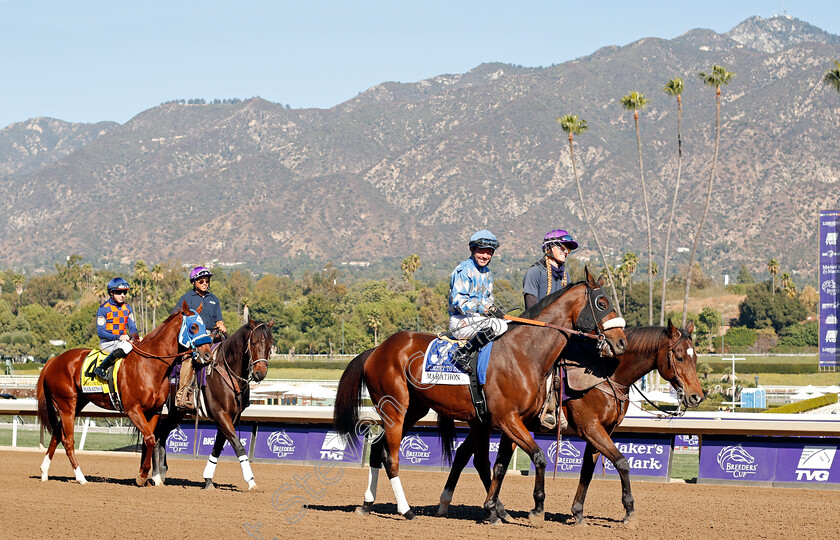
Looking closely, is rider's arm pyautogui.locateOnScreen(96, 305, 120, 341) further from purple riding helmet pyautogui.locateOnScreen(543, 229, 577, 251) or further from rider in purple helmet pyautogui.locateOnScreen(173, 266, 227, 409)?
purple riding helmet pyautogui.locateOnScreen(543, 229, 577, 251)

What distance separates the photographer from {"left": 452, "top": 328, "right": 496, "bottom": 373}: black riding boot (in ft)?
33.8

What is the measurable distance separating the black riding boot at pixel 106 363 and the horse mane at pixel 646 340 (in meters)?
7.02

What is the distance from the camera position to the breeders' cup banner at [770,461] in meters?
15.0

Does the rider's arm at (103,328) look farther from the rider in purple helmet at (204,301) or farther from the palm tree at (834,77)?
the palm tree at (834,77)

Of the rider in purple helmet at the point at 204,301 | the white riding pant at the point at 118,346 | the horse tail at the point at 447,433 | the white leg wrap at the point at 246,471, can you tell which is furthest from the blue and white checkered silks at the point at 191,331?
the horse tail at the point at 447,433

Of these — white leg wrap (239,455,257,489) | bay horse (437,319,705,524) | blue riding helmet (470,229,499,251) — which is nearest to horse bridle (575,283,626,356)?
bay horse (437,319,705,524)

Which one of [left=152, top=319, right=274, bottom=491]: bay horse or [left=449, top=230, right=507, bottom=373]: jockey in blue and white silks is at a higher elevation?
[left=449, top=230, right=507, bottom=373]: jockey in blue and white silks

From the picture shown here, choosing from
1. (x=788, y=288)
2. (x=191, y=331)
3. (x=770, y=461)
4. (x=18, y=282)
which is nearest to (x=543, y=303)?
(x=191, y=331)

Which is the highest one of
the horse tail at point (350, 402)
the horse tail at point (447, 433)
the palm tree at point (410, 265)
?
the horse tail at point (350, 402)

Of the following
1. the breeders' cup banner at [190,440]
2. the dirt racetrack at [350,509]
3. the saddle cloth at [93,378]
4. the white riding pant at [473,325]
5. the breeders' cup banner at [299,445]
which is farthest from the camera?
the breeders' cup banner at [190,440]

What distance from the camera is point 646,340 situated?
36.5 ft

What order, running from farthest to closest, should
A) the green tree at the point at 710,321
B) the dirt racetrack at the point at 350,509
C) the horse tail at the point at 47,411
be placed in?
the green tree at the point at 710,321 → the horse tail at the point at 47,411 → the dirt racetrack at the point at 350,509

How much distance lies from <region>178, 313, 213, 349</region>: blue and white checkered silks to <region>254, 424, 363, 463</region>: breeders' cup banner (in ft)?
18.2

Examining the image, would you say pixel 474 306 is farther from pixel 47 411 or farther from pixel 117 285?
pixel 47 411
